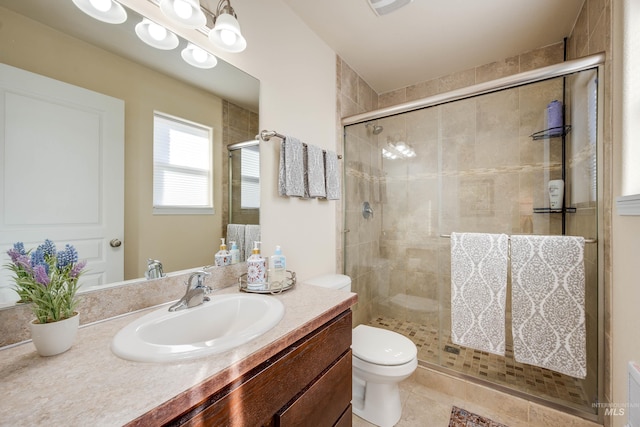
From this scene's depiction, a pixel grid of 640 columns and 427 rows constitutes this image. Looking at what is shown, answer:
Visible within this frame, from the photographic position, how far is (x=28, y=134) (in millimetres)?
712

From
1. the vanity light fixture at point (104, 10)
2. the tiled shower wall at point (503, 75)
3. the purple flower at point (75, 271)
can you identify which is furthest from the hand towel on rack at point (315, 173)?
the purple flower at point (75, 271)

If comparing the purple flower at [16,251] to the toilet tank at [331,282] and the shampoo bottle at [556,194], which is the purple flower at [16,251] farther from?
the shampoo bottle at [556,194]

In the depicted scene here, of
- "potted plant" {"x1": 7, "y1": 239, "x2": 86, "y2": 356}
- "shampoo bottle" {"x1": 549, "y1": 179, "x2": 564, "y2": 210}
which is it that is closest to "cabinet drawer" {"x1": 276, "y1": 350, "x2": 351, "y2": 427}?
"potted plant" {"x1": 7, "y1": 239, "x2": 86, "y2": 356}

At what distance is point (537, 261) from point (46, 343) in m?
2.01

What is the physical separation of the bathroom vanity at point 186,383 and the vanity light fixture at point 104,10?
1.00m

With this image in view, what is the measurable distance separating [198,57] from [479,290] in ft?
6.45

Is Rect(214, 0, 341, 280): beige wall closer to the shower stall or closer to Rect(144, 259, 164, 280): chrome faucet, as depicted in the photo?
the shower stall

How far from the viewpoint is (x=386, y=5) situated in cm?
152

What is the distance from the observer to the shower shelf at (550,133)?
5.89ft

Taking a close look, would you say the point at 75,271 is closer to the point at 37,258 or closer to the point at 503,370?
the point at 37,258

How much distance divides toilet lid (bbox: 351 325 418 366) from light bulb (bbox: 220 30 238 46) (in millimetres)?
1616

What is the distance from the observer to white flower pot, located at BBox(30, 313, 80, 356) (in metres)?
0.60

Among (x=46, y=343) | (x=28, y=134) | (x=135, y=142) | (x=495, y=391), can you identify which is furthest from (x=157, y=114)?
(x=495, y=391)

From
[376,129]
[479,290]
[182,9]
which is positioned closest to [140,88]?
[182,9]
